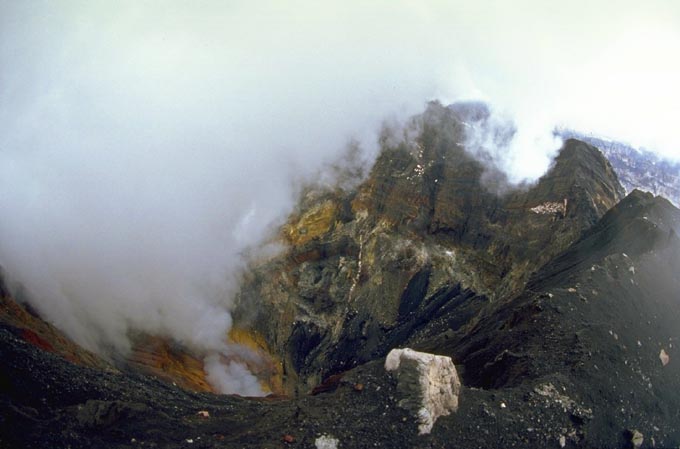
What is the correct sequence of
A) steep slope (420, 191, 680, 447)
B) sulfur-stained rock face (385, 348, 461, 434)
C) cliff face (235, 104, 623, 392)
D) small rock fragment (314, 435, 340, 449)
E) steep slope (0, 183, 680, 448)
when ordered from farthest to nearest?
1. cliff face (235, 104, 623, 392)
2. steep slope (420, 191, 680, 447)
3. sulfur-stained rock face (385, 348, 461, 434)
4. steep slope (0, 183, 680, 448)
5. small rock fragment (314, 435, 340, 449)

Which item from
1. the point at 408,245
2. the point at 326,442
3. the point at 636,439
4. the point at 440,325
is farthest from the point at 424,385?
the point at 408,245

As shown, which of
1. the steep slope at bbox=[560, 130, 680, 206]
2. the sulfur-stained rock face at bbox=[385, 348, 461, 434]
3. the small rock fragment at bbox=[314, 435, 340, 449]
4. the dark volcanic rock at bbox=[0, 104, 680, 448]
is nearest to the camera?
the small rock fragment at bbox=[314, 435, 340, 449]

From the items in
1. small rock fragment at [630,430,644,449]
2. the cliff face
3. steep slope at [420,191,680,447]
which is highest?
the cliff face

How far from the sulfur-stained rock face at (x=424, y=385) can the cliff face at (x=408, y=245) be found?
2457 cm

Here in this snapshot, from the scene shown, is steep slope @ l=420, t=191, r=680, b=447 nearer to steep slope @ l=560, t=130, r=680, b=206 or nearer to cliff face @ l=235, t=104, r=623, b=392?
cliff face @ l=235, t=104, r=623, b=392

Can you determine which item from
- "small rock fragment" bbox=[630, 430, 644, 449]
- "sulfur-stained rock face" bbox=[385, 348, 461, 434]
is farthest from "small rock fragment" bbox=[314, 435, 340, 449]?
"small rock fragment" bbox=[630, 430, 644, 449]

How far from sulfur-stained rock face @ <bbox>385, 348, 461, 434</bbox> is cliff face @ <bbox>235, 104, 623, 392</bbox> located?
24.6 metres

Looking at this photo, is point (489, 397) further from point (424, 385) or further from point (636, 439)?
point (636, 439)

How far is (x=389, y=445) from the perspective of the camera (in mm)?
19312

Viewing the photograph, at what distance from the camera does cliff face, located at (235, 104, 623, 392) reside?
5041 cm

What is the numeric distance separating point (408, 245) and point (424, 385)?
35.9 metres

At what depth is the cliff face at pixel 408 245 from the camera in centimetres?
5041

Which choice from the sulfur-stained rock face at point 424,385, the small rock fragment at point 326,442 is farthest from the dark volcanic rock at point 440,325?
the sulfur-stained rock face at point 424,385

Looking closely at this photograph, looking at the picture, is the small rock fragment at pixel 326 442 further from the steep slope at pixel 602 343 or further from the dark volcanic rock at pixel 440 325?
the steep slope at pixel 602 343
